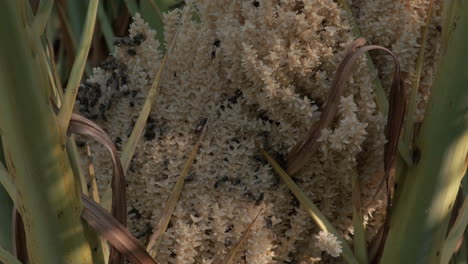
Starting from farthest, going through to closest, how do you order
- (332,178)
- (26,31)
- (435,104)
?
(332,178)
(435,104)
(26,31)

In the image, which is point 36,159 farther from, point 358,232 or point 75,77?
point 358,232

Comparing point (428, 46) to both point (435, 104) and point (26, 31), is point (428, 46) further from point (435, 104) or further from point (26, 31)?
point (26, 31)

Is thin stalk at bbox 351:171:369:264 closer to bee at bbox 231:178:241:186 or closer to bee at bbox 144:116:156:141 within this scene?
bee at bbox 231:178:241:186

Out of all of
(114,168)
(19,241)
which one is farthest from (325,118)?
(19,241)

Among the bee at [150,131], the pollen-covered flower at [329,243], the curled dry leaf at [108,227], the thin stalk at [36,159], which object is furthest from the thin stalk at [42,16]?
the pollen-covered flower at [329,243]

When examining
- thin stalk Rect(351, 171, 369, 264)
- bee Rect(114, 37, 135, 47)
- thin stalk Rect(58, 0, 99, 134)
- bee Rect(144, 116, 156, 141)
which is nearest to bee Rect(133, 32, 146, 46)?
bee Rect(114, 37, 135, 47)

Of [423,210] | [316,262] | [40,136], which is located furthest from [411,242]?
[40,136]
